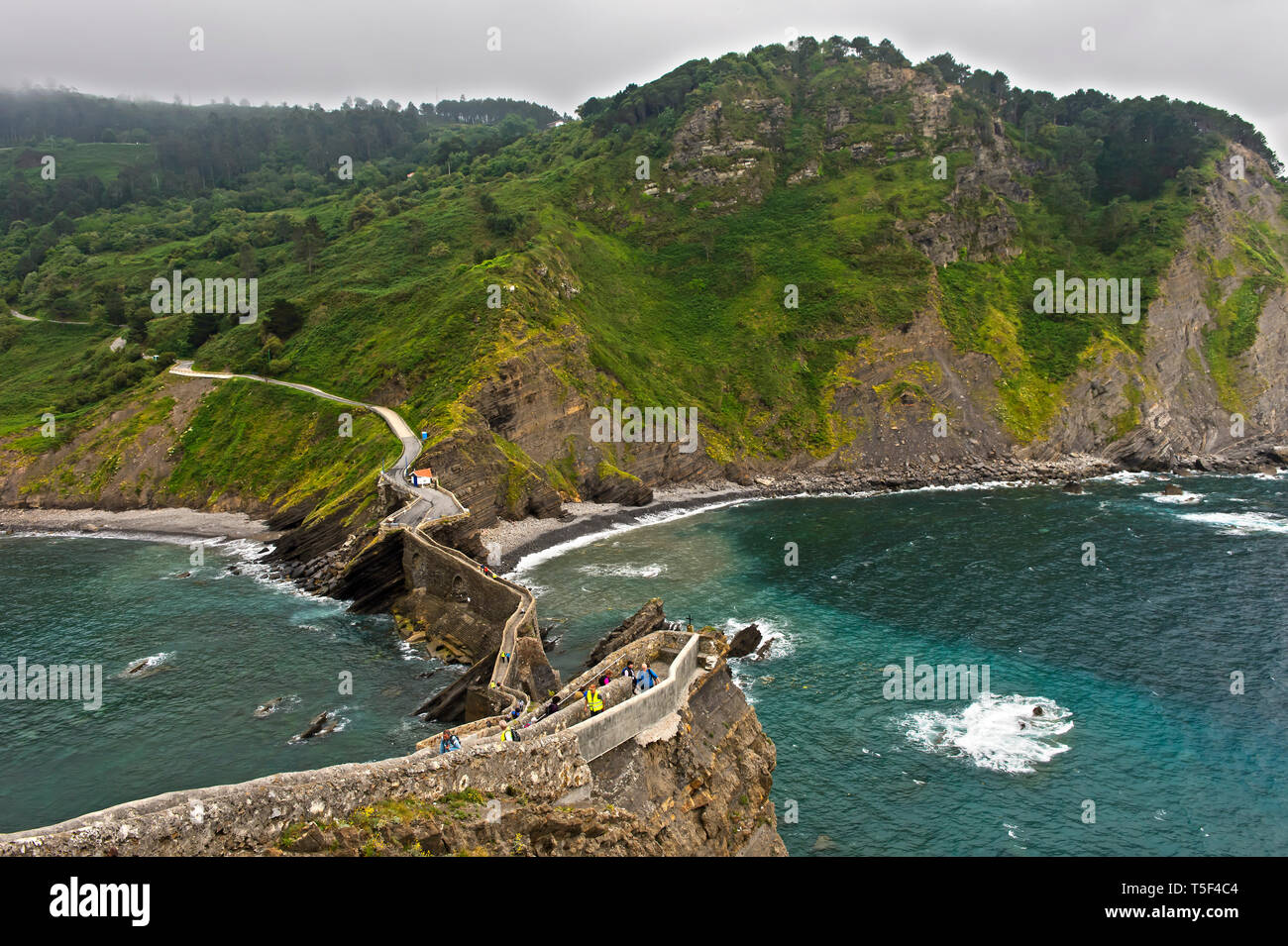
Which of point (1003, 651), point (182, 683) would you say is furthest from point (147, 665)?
point (1003, 651)

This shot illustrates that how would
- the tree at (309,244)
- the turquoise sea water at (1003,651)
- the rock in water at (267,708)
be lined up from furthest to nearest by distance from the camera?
the tree at (309,244)
the rock in water at (267,708)
the turquoise sea water at (1003,651)

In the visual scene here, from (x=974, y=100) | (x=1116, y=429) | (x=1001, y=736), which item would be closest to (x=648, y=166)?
(x=974, y=100)

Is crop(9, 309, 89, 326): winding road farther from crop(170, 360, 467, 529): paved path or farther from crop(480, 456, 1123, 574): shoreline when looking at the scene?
crop(480, 456, 1123, 574): shoreline

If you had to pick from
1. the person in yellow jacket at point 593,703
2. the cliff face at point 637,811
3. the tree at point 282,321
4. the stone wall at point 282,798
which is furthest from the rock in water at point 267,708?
the tree at point 282,321

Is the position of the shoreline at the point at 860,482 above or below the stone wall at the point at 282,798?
below

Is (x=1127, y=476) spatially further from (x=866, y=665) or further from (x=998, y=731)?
(x=998, y=731)

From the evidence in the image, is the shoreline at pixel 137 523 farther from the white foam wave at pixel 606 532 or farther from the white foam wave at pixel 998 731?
the white foam wave at pixel 998 731

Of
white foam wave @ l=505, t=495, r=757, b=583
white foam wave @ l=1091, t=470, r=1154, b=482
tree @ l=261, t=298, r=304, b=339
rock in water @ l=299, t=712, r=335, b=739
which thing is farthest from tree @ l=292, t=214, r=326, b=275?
white foam wave @ l=1091, t=470, r=1154, b=482
